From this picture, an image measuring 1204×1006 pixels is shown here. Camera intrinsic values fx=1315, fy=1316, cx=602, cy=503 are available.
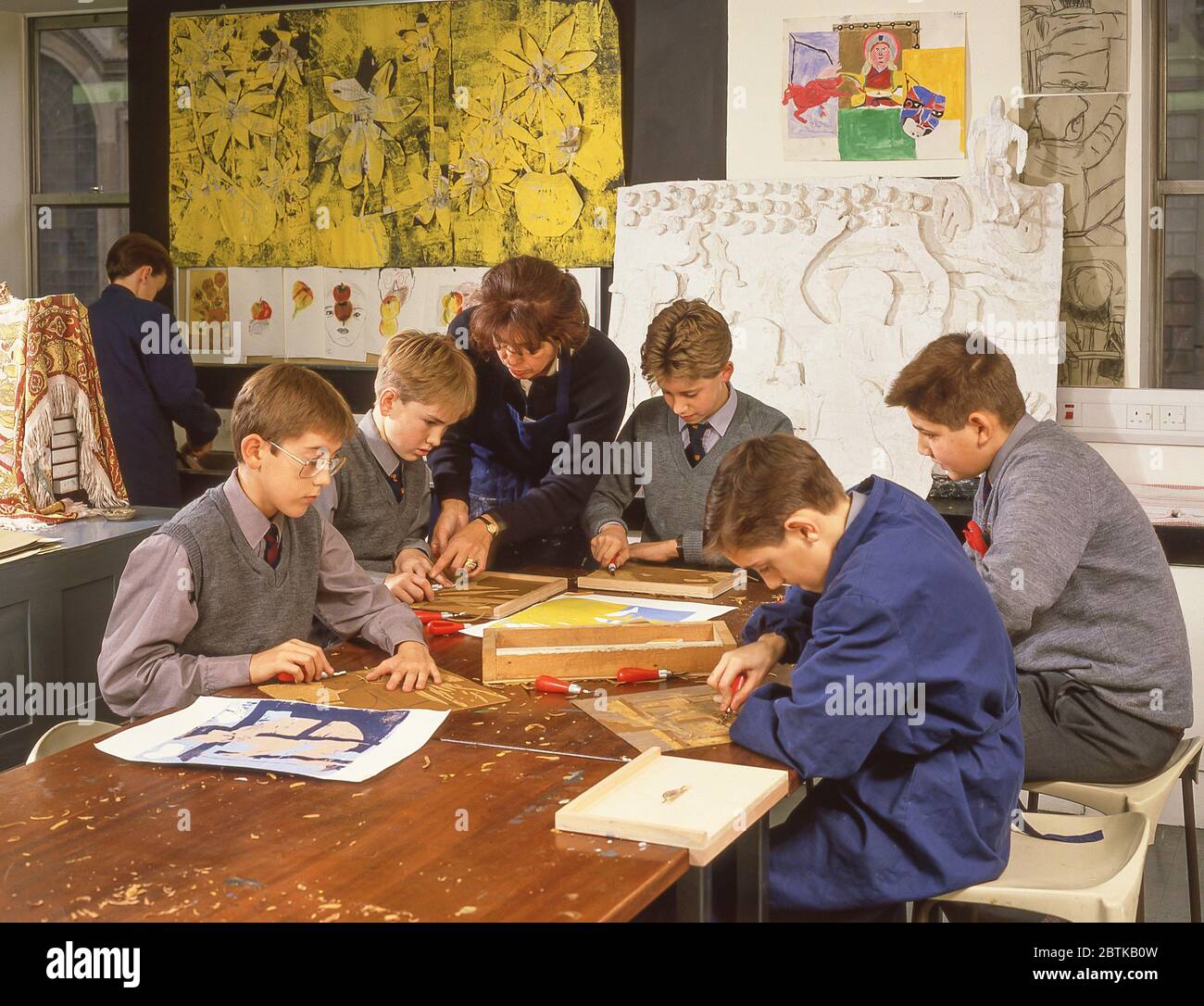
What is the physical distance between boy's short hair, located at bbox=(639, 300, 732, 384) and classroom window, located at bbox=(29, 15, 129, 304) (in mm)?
3985

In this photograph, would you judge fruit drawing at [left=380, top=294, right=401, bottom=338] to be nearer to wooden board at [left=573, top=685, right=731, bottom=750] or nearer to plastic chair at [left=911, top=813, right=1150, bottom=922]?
wooden board at [left=573, top=685, right=731, bottom=750]

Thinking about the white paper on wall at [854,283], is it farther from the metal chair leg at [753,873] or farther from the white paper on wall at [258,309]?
the metal chair leg at [753,873]

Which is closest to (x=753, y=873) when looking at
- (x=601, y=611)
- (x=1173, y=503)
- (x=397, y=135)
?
(x=601, y=611)

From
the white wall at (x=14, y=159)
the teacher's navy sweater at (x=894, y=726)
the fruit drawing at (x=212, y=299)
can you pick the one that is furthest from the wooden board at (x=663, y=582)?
the white wall at (x=14, y=159)

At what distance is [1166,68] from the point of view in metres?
4.45

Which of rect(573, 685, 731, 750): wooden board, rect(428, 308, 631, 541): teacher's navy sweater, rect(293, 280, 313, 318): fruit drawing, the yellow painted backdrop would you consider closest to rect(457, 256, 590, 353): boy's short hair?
rect(428, 308, 631, 541): teacher's navy sweater

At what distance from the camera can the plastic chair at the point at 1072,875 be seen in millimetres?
2102

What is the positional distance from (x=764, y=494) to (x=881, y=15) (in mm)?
3119

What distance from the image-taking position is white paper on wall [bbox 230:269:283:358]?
19.0 feet

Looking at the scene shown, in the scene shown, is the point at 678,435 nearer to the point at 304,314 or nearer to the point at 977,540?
the point at 977,540

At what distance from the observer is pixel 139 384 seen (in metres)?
5.25
